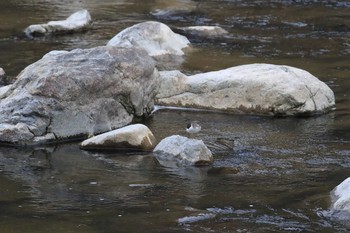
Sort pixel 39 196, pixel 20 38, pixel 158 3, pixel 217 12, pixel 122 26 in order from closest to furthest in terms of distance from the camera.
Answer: pixel 39 196, pixel 20 38, pixel 122 26, pixel 217 12, pixel 158 3

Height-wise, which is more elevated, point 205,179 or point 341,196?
point 341,196

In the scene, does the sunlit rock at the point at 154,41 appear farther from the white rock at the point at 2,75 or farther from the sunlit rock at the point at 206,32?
the white rock at the point at 2,75

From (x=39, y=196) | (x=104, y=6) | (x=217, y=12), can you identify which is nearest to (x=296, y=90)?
(x=39, y=196)

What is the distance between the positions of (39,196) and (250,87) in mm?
3453

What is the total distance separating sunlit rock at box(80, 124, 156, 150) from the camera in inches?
311

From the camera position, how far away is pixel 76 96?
844cm

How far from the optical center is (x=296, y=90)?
30.2ft

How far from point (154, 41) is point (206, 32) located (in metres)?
1.44

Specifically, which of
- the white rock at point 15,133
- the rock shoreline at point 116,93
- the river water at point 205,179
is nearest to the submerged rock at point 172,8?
the river water at point 205,179

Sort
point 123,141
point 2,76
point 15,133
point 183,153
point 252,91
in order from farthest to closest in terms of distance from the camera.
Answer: point 2,76
point 252,91
point 15,133
point 123,141
point 183,153

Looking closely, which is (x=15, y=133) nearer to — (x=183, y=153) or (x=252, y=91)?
(x=183, y=153)

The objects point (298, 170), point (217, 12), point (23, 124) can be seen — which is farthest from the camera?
point (217, 12)

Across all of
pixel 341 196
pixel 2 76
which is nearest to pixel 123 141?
pixel 341 196

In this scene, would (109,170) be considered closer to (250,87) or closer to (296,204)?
(296,204)
